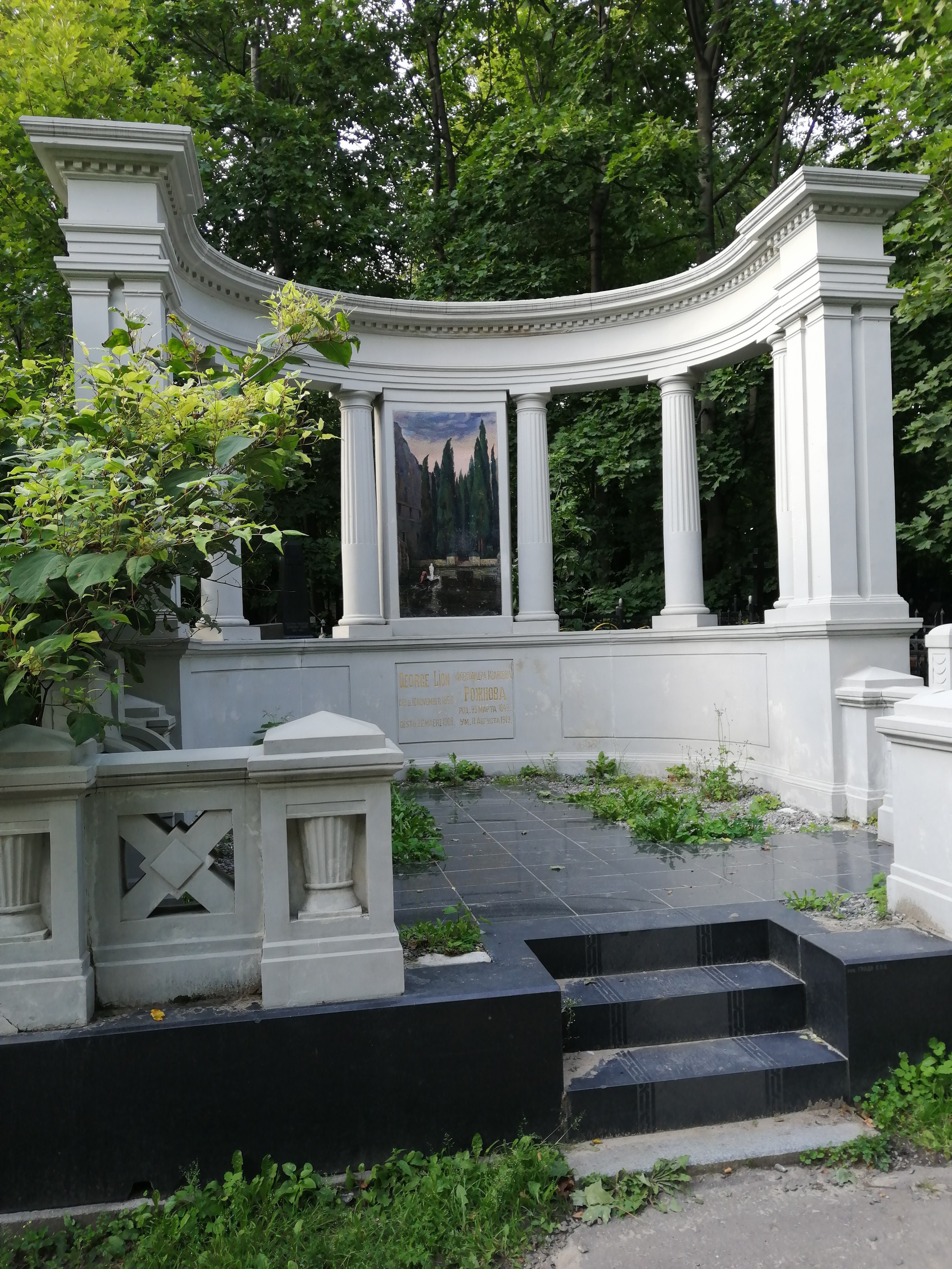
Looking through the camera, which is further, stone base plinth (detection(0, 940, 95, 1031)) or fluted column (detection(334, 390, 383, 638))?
fluted column (detection(334, 390, 383, 638))

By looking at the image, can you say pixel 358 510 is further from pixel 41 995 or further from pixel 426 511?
pixel 41 995

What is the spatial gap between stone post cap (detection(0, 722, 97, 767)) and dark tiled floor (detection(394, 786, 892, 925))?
284cm

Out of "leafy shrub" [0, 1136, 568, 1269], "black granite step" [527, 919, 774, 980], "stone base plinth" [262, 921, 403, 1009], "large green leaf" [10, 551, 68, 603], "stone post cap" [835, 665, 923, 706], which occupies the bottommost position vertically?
"leafy shrub" [0, 1136, 568, 1269]

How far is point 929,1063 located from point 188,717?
32.4 ft

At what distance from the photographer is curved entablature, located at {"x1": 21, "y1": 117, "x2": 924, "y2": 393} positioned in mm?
9414

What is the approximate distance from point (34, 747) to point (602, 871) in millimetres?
5201

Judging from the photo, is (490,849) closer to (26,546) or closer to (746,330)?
(26,546)

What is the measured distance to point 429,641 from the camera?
14.2m

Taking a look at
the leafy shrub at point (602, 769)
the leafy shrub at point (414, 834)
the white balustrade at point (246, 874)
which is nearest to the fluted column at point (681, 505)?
the leafy shrub at point (602, 769)

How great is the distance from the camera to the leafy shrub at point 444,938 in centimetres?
535

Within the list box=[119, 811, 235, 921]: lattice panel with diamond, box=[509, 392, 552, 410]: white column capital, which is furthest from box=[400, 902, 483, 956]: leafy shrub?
box=[509, 392, 552, 410]: white column capital

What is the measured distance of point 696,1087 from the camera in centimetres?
488

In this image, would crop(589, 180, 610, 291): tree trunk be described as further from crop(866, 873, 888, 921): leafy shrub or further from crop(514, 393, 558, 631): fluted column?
crop(866, 873, 888, 921): leafy shrub

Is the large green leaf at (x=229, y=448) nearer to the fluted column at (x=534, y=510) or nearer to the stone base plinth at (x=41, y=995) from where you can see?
the stone base plinth at (x=41, y=995)
